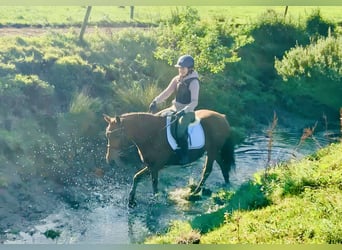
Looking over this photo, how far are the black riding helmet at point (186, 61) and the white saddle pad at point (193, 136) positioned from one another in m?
0.48

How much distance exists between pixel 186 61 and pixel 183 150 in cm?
79

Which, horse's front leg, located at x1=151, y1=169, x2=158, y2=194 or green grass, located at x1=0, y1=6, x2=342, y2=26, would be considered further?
green grass, located at x1=0, y1=6, x2=342, y2=26

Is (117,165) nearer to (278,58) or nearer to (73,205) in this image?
(73,205)

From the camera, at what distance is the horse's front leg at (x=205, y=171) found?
606cm

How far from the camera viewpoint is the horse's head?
5945 millimetres

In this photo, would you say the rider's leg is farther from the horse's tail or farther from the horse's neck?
the horse's tail

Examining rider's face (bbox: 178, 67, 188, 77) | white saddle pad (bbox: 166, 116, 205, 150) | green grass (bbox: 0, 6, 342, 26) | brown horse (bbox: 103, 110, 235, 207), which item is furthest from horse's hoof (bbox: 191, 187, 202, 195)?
green grass (bbox: 0, 6, 342, 26)

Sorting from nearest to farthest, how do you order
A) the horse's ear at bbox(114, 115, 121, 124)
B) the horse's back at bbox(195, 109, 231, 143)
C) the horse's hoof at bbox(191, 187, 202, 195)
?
the horse's ear at bbox(114, 115, 121, 124) → the horse's hoof at bbox(191, 187, 202, 195) → the horse's back at bbox(195, 109, 231, 143)

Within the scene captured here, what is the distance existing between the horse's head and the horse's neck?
2.5 inches

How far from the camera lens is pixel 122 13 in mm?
6551

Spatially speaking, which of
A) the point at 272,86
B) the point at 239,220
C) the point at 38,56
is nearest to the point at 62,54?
the point at 38,56

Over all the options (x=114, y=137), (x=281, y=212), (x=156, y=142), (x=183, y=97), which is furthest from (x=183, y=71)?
(x=281, y=212)

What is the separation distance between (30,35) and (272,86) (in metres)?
2.35

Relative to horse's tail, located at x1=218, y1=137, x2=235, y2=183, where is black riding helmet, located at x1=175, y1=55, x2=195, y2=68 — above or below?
above
